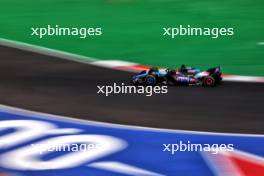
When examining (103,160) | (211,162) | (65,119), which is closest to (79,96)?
(65,119)

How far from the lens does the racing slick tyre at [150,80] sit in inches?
281

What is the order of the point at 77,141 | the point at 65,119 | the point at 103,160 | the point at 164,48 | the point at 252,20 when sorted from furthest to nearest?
the point at 252,20 < the point at 164,48 < the point at 65,119 < the point at 77,141 < the point at 103,160

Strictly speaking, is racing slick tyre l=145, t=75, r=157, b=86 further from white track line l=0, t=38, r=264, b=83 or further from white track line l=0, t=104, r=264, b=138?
white track line l=0, t=104, r=264, b=138

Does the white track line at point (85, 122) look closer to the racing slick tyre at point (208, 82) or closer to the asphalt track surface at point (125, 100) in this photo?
the asphalt track surface at point (125, 100)

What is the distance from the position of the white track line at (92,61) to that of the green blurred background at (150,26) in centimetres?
15

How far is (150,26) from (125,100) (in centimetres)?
275

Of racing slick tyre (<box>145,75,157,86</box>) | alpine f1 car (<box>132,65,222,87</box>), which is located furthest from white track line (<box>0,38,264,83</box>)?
racing slick tyre (<box>145,75,157,86</box>)

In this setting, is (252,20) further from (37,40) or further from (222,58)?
(37,40)

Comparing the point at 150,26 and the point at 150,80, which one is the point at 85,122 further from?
the point at 150,26

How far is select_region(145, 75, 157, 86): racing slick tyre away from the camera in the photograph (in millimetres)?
7125

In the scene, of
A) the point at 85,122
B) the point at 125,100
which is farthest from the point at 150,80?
the point at 85,122

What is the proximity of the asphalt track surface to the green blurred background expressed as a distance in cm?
77

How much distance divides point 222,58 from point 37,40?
292 centimetres

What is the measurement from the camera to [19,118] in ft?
21.0
